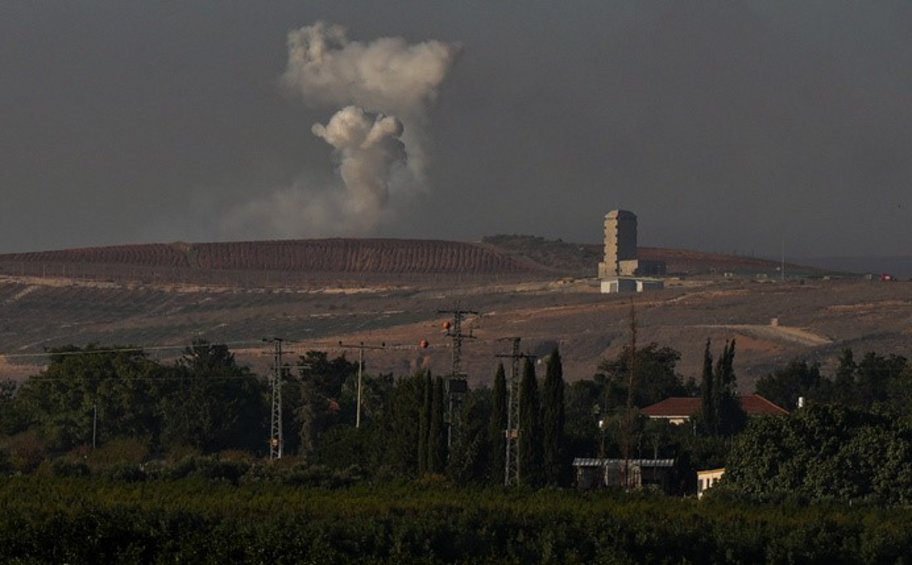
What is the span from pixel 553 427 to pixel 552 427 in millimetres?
37

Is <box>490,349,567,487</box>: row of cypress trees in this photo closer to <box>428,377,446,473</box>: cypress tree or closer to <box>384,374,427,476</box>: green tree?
<box>428,377,446,473</box>: cypress tree

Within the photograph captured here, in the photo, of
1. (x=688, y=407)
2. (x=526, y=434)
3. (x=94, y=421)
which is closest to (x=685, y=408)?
(x=688, y=407)

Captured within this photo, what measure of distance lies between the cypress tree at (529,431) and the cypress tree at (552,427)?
11.4 inches

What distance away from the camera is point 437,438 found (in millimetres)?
87875

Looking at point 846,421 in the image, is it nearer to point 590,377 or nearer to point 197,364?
point 197,364

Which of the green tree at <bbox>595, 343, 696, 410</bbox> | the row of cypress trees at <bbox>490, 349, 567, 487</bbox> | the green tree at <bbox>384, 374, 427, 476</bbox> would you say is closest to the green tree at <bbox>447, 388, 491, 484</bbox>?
the row of cypress trees at <bbox>490, 349, 567, 487</bbox>

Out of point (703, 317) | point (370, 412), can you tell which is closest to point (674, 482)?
point (370, 412)

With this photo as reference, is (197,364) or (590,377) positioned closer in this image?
(197,364)

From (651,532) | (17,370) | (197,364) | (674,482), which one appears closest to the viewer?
(651,532)

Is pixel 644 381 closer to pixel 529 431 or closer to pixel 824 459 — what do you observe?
pixel 529 431

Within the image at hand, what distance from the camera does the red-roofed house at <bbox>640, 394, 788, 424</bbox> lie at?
401ft

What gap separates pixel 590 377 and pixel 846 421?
79170 mm

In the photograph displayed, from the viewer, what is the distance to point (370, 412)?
120 m

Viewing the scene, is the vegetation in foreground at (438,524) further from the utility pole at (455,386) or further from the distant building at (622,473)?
the distant building at (622,473)
